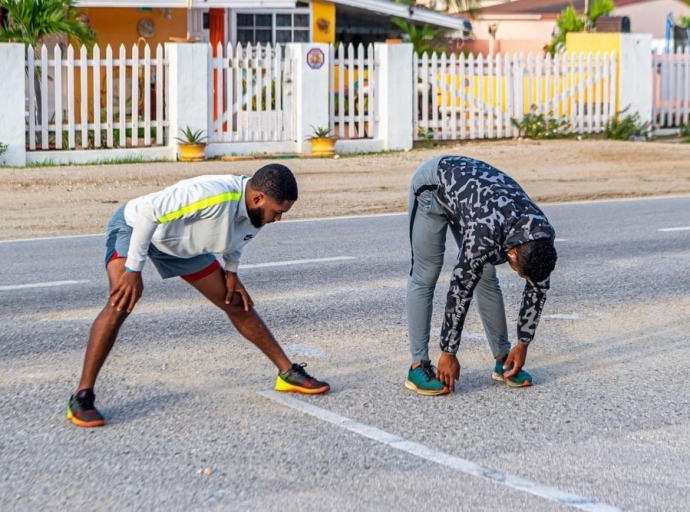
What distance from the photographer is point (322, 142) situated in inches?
760

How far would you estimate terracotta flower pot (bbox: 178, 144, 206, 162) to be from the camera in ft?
59.9

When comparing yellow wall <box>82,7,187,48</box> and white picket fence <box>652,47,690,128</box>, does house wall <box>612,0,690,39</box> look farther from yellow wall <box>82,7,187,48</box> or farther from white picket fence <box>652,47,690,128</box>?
yellow wall <box>82,7,187,48</box>

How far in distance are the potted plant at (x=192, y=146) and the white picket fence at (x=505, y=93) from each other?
4.02 metres

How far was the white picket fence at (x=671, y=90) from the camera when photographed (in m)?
23.6

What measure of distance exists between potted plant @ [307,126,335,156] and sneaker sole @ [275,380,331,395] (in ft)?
43.0

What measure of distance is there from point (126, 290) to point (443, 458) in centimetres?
160

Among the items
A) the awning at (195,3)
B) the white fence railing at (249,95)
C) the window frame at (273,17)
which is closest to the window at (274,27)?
the window frame at (273,17)

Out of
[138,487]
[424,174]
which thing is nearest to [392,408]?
[424,174]

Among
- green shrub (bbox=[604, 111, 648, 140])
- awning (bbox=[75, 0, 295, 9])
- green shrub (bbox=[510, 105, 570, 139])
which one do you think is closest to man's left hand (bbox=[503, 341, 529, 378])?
green shrub (bbox=[510, 105, 570, 139])

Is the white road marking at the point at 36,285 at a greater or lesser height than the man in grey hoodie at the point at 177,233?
lesser

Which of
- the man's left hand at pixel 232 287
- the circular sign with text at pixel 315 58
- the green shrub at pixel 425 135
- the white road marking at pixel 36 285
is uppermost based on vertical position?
the circular sign with text at pixel 315 58

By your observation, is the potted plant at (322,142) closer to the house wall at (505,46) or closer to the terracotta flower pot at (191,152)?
the terracotta flower pot at (191,152)

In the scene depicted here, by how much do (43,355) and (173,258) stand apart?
1.71m

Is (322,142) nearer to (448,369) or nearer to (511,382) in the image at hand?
(511,382)
